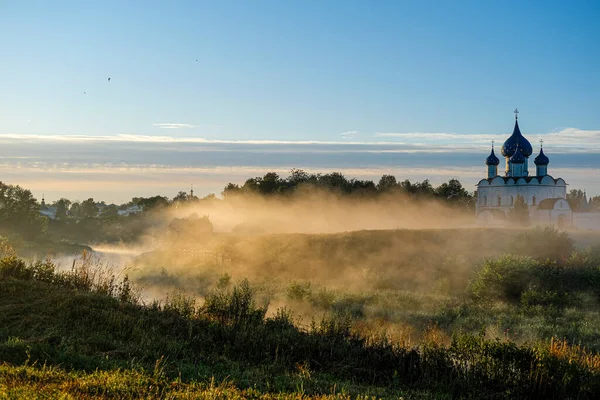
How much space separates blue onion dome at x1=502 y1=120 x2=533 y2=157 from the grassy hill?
63.5 meters

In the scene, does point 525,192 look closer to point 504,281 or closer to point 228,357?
point 504,281

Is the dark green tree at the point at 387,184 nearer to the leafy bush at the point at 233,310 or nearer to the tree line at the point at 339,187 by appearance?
the tree line at the point at 339,187

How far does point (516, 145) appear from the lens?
241 ft

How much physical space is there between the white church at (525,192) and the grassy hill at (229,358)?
192ft

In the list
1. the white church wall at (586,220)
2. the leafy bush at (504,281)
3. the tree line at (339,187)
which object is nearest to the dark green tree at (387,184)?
the tree line at (339,187)

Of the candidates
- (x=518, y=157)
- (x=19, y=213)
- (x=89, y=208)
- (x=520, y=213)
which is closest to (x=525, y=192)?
(x=518, y=157)

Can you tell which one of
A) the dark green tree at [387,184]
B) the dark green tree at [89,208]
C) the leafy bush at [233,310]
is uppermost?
the dark green tree at [387,184]

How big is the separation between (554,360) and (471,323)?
38.0 feet

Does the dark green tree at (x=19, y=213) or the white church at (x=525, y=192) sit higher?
the white church at (x=525, y=192)

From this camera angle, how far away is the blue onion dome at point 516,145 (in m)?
73.1

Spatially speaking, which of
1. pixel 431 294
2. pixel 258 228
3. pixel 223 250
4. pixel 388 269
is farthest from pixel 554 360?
pixel 258 228

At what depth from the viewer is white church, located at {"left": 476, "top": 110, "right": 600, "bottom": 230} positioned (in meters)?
69.4

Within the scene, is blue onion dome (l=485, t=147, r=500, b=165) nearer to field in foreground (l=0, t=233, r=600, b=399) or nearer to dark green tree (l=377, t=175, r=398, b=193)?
dark green tree (l=377, t=175, r=398, b=193)

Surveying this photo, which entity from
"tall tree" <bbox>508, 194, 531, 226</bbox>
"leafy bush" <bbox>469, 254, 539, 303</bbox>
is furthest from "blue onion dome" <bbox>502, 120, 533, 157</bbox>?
"leafy bush" <bbox>469, 254, 539, 303</bbox>
